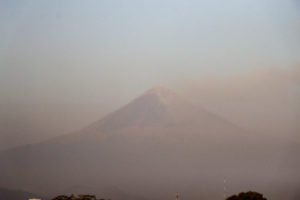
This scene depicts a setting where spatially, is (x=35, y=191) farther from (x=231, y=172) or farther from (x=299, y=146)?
(x=299, y=146)

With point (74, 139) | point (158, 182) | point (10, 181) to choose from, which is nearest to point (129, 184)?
point (158, 182)

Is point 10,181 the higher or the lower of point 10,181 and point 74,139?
the lower

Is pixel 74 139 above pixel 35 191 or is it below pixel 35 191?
above

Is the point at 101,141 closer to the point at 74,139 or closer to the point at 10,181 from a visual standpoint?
the point at 74,139

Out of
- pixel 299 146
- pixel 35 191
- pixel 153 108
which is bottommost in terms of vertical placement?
Answer: pixel 35 191

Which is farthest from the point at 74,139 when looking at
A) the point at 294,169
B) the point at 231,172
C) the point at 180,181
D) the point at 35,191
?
the point at 294,169

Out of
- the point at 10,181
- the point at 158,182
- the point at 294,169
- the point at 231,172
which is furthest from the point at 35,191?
the point at 294,169

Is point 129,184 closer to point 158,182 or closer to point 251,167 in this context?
point 158,182
